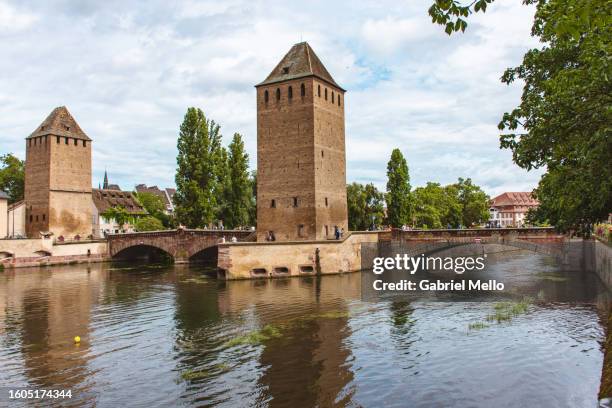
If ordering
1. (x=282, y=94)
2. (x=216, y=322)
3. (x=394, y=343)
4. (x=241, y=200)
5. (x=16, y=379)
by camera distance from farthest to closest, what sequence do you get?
(x=241, y=200) < (x=282, y=94) < (x=216, y=322) < (x=394, y=343) < (x=16, y=379)

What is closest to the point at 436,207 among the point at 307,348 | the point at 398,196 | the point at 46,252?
the point at 398,196

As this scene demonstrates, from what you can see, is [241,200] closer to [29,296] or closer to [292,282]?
[292,282]

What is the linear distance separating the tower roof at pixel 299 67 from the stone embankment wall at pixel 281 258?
492 inches

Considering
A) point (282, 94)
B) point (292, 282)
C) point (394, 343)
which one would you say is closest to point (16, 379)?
point (394, 343)

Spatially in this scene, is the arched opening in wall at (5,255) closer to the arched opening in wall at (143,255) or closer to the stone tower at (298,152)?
the arched opening in wall at (143,255)

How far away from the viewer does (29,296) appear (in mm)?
28219

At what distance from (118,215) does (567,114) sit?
206 feet

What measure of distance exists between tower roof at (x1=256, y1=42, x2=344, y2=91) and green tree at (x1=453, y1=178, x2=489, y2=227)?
39.6 metres

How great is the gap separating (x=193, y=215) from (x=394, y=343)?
112 ft

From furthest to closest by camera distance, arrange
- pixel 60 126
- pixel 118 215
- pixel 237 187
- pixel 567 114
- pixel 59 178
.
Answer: pixel 118 215 → pixel 60 126 → pixel 59 178 → pixel 237 187 → pixel 567 114

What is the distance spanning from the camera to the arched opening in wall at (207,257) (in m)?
45.7

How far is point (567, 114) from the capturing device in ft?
37.7

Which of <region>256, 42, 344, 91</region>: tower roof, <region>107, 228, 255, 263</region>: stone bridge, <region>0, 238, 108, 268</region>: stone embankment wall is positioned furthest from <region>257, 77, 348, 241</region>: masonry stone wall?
<region>0, 238, 108, 268</region>: stone embankment wall

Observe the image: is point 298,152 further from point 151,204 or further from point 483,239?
point 151,204
